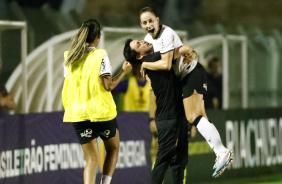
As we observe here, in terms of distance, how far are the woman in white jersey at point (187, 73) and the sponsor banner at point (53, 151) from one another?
5.88 ft

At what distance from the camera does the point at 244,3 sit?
863 inches

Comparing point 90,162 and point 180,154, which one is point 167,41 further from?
point 90,162

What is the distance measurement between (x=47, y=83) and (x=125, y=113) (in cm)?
185

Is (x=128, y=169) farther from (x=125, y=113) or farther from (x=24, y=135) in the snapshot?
(x=24, y=135)

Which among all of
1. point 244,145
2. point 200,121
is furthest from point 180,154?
point 244,145

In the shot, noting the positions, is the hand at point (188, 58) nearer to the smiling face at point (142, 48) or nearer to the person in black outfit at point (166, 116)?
the person in black outfit at point (166, 116)

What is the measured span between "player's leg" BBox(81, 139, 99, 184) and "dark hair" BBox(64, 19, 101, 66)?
82 centimetres

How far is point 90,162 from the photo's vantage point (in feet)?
26.6

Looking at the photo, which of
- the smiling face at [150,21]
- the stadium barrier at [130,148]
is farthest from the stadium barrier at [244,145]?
the smiling face at [150,21]

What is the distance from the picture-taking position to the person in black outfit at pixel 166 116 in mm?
A: 8406

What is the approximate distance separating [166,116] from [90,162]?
36.5 inches

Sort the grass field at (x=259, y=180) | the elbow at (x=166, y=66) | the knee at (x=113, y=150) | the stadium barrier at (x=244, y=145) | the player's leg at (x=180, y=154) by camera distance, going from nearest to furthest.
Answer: the elbow at (x=166, y=66) < the knee at (x=113, y=150) < the player's leg at (x=180, y=154) < the stadium barrier at (x=244, y=145) < the grass field at (x=259, y=180)

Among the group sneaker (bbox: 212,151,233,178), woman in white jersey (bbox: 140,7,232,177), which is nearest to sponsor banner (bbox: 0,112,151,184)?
woman in white jersey (bbox: 140,7,232,177)

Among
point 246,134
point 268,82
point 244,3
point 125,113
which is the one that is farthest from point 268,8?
point 125,113
